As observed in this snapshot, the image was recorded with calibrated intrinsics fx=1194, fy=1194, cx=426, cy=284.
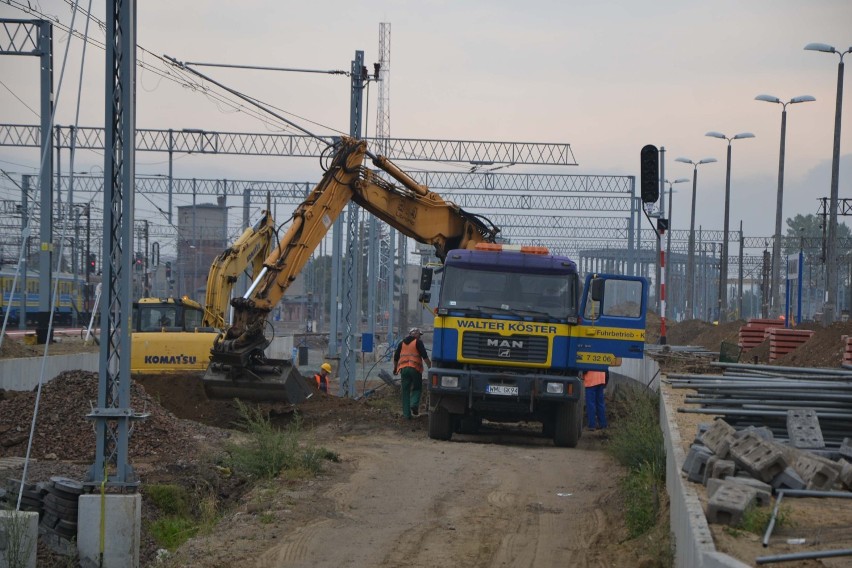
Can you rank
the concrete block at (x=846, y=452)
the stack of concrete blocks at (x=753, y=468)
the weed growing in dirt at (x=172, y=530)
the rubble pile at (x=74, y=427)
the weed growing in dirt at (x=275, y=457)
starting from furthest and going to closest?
1. the rubble pile at (x=74, y=427)
2. the weed growing in dirt at (x=275, y=457)
3. the weed growing in dirt at (x=172, y=530)
4. the concrete block at (x=846, y=452)
5. the stack of concrete blocks at (x=753, y=468)

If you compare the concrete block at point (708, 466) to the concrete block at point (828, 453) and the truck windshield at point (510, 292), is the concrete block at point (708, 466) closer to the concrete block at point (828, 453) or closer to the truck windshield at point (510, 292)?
the concrete block at point (828, 453)

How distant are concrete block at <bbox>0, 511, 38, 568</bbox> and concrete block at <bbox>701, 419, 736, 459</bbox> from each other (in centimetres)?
620

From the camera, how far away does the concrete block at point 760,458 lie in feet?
29.6

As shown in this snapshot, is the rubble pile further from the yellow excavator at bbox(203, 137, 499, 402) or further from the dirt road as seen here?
the dirt road

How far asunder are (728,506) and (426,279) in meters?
11.9

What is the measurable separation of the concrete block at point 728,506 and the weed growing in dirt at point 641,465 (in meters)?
2.71

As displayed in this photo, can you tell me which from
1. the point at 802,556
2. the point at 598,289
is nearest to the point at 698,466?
the point at 802,556

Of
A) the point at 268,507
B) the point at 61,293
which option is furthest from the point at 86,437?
the point at 61,293

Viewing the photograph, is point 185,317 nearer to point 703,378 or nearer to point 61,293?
point 703,378

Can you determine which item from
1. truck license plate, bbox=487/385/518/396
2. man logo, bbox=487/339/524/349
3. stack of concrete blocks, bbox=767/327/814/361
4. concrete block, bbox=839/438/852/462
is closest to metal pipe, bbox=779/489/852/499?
concrete block, bbox=839/438/852/462

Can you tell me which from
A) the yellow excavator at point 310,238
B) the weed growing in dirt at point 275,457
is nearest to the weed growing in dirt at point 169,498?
the weed growing in dirt at point 275,457

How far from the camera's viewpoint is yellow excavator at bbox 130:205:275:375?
24.2 metres

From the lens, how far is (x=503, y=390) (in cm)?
1856

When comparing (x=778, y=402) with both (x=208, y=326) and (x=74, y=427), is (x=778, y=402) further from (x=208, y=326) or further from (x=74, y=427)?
(x=208, y=326)
